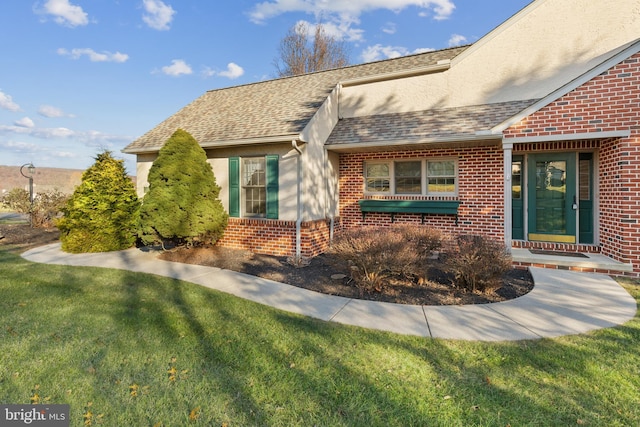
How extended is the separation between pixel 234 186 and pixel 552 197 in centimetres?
833

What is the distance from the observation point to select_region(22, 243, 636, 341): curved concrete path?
3928 millimetres

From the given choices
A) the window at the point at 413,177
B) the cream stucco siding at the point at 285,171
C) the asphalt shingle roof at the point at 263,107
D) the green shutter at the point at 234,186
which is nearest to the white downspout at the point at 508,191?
the window at the point at 413,177

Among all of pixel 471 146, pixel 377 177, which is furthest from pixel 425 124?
pixel 377 177

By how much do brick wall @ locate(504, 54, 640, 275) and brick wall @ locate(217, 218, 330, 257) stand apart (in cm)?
540

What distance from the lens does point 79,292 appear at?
208 inches

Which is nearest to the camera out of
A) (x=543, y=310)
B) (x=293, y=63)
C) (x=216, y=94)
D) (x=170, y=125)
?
(x=543, y=310)

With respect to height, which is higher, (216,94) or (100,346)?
(216,94)

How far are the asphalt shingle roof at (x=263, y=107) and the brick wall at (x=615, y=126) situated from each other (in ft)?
12.4

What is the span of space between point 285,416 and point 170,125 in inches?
453

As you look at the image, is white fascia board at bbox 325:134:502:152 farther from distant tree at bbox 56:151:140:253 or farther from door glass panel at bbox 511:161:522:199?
distant tree at bbox 56:151:140:253

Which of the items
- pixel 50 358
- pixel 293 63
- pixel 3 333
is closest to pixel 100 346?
pixel 50 358

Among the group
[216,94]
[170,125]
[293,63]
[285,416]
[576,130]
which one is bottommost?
[285,416]

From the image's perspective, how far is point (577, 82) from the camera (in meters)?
6.55

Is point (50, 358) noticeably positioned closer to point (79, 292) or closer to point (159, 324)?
point (159, 324)
